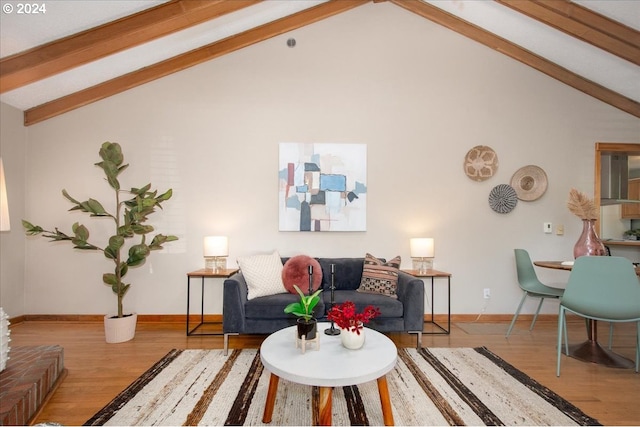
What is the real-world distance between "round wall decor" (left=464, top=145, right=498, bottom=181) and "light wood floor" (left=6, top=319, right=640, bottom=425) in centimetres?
182

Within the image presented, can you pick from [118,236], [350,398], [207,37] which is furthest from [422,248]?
[207,37]

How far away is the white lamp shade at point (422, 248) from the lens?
11.7 feet

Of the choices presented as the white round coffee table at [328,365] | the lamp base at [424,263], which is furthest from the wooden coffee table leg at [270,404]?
the lamp base at [424,263]

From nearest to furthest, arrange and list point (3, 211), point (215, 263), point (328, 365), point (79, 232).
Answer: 1. point (328, 365)
2. point (3, 211)
3. point (79, 232)
4. point (215, 263)

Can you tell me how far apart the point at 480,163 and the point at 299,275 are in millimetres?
2674

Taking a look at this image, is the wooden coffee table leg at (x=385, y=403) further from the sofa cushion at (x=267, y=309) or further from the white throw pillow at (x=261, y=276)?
the white throw pillow at (x=261, y=276)

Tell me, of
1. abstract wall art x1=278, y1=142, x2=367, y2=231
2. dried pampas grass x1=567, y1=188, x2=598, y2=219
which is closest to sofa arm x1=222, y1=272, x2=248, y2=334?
abstract wall art x1=278, y1=142, x2=367, y2=231

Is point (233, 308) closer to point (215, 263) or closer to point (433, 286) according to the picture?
point (215, 263)

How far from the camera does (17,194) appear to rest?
3635 millimetres

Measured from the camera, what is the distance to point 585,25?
298 cm

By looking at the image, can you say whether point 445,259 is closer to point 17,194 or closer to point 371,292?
point 371,292

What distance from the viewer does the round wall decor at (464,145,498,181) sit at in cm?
393

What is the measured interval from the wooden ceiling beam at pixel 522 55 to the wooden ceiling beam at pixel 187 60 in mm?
780

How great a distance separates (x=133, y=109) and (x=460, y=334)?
15.2 feet
